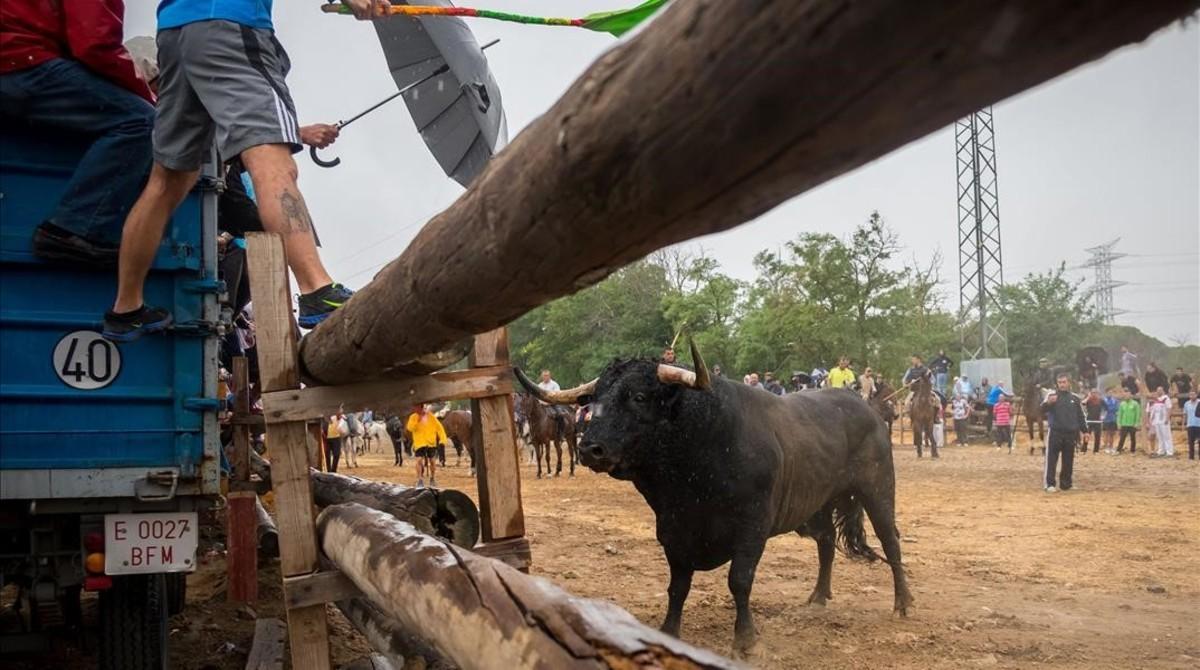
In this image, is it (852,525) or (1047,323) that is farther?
(1047,323)

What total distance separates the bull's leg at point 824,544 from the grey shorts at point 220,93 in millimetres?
5124

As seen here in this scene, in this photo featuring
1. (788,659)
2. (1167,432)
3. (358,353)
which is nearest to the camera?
(358,353)

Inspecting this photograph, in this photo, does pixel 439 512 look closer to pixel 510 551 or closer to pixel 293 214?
pixel 510 551

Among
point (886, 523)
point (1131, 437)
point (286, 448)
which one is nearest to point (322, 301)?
point (286, 448)

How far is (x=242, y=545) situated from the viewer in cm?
498

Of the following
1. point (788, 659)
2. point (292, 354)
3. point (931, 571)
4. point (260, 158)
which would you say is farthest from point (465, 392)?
point (931, 571)

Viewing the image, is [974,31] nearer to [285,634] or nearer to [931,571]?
[285,634]

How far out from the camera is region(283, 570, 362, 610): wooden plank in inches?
107

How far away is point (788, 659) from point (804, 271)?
2814 centimetres

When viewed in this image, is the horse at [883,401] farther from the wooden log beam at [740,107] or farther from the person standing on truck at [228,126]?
the wooden log beam at [740,107]

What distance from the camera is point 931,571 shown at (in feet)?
26.3

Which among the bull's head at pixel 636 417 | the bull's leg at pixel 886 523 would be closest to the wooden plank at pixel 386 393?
the bull's head at pixel 636 417

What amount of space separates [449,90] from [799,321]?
87.9 feet

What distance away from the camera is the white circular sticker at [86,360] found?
328 centimetres
